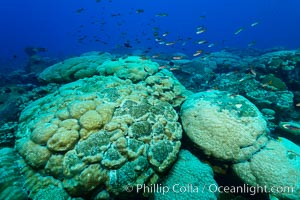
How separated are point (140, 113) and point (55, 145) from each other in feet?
6.40

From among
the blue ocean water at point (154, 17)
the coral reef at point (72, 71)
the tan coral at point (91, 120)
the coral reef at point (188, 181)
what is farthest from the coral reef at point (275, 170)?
the blue ocean water at point (154, 17)

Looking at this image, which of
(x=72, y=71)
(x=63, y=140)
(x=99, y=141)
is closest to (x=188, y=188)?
(x=99, y=141)

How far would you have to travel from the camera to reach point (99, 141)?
4.14 metres

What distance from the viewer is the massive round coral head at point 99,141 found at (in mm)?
3850

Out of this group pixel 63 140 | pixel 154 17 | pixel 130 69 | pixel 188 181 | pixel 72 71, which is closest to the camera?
pixel 63 140

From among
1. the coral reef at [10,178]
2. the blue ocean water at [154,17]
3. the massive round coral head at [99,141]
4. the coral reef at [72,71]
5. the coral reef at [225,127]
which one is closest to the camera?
the coral reef at [10,178]

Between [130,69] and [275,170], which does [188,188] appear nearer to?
[275,170]

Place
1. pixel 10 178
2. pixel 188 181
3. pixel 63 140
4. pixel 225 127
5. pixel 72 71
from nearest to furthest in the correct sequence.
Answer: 1. pixel 10 178
2. pixel 63 140
3. pixel 188 181
4. pixel 225 127
5. pixel 72 71

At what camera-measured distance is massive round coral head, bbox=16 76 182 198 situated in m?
3.85

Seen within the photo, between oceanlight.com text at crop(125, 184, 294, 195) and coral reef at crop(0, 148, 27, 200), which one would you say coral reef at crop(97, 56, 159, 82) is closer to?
oceanlight.com text at crop(125, 184, 294, 195)

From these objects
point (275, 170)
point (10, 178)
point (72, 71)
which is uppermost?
point (72, 71)

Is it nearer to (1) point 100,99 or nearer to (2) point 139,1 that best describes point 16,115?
(1) point 100,99

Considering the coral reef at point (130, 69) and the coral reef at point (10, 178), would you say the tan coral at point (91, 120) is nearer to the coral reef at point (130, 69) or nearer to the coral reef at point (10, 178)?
the coral reef at point (10, 178)

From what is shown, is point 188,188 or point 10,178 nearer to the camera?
point 10,178
